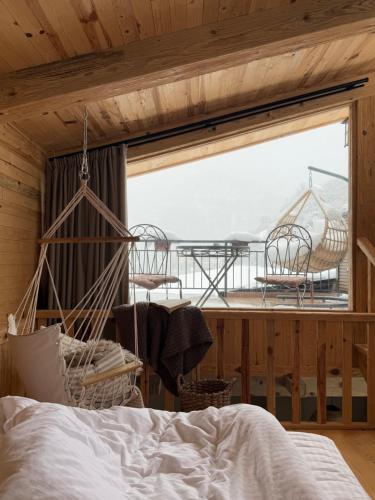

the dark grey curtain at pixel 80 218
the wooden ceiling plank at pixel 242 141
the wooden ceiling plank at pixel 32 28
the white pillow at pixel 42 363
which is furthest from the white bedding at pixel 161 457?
the wooden ceiling plank at pixel 242 141

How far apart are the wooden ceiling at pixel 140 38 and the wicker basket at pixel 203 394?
1.96m

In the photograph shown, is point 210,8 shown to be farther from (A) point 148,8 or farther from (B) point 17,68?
(B) point 17,68

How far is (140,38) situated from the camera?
2.52 m

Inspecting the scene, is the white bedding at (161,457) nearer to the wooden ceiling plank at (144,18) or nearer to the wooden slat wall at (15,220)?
the wooden slat wall at (15,220)

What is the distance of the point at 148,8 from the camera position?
7.50ft

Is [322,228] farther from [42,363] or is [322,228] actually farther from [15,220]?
[42,363]

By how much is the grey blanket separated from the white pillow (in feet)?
3.15

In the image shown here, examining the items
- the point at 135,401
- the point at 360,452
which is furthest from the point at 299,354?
the point at 135,401

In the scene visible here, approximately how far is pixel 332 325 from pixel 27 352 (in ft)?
A: 9.34

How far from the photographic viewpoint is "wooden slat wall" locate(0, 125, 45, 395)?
122 inches

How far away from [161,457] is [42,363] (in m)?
1.11

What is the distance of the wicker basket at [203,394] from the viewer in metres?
3.22

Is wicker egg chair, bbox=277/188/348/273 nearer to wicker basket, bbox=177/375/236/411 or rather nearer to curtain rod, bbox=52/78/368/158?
curtain rod, bbox=52/78/368/158

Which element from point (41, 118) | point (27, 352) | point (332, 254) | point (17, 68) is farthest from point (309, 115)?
point (27, 352)
